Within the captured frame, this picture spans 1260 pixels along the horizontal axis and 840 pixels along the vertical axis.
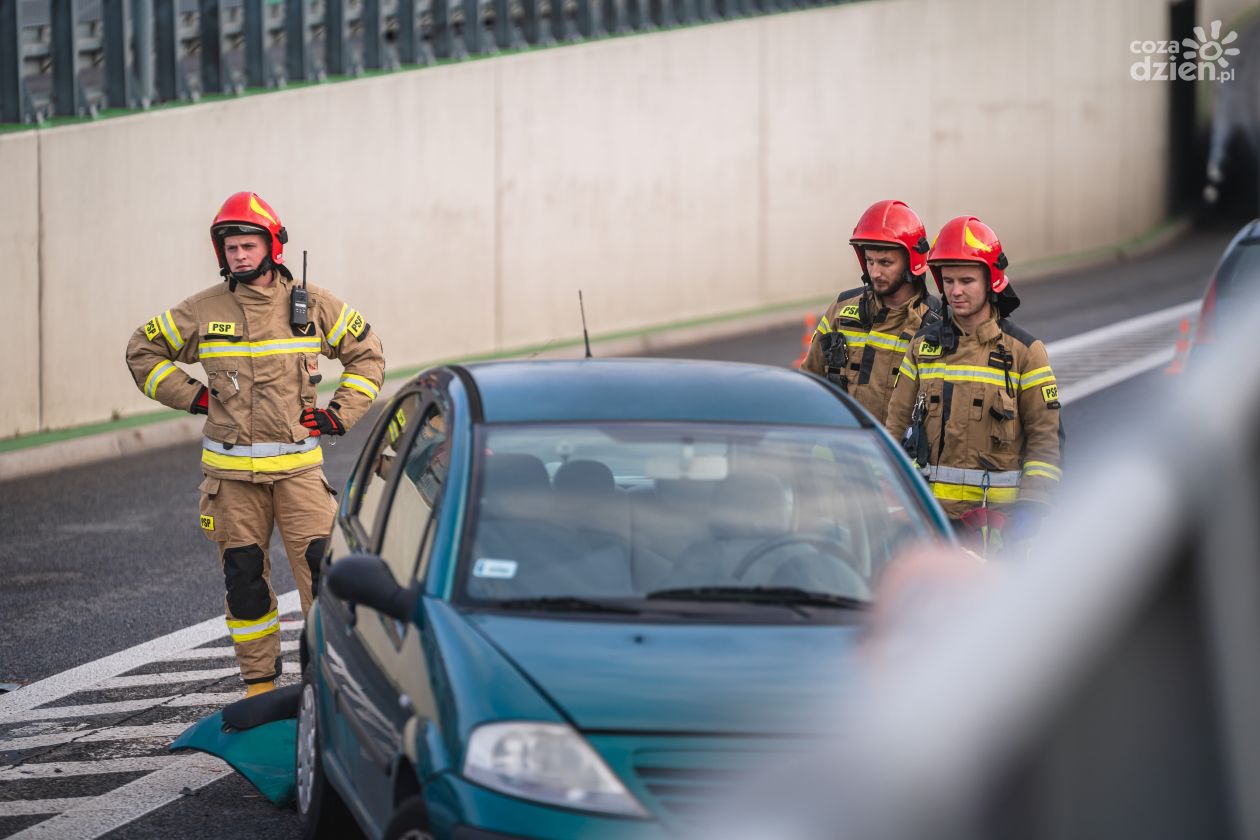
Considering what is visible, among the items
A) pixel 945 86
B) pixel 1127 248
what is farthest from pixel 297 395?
pixel 1127 248

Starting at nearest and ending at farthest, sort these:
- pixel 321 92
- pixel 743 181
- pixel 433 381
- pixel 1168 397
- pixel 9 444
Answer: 1. pixel 1168 397
2. pixel 433 381
3. pixel 9 444
4. pixel 321 92
5. pixel 743 181

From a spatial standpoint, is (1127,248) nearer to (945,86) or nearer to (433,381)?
(945,86)

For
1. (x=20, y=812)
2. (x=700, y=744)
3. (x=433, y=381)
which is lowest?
(x=20, y=812)

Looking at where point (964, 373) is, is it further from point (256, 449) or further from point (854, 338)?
point (256, 449)

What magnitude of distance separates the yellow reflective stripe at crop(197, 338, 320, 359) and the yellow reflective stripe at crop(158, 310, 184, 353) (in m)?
0.13

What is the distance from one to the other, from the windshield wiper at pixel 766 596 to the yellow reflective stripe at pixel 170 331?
3881mm

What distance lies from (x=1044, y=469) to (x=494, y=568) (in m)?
2.85

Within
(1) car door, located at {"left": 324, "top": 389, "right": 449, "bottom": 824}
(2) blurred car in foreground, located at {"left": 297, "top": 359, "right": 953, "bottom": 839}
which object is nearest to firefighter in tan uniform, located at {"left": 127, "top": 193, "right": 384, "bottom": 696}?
(1) car door, located at {"left": 324, "top": 389, "right": 449, "bottom": 824}

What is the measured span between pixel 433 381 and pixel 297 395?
221 cm

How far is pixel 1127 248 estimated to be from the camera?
3509 centimetres

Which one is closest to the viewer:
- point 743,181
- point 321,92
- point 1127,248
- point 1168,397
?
point 1168,397

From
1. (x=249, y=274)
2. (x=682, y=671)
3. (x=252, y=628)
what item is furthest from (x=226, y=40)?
(x=682, y=671)

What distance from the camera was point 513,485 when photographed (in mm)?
5594

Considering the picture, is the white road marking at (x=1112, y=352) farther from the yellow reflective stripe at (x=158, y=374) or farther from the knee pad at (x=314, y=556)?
the yellow reflective stripe at (x=158, y=374)
